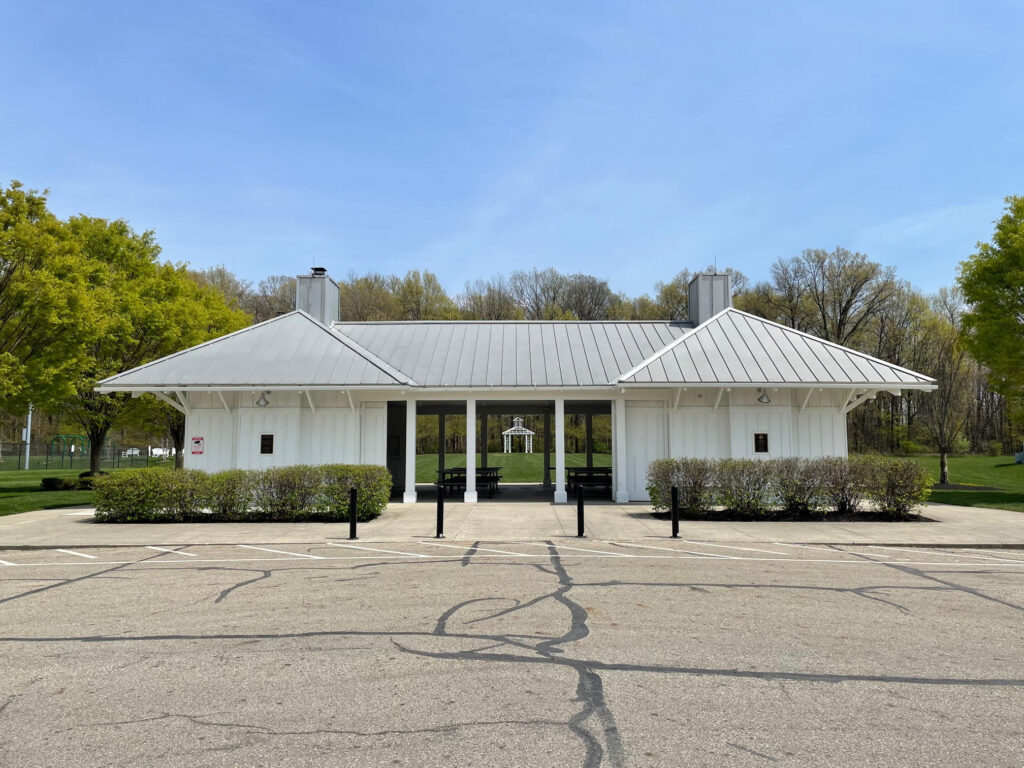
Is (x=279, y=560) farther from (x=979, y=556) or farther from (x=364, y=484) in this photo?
(x=979, y=556)

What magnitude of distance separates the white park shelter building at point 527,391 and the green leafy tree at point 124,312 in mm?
6878

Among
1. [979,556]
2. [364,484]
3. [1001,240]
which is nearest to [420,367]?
[364,484]

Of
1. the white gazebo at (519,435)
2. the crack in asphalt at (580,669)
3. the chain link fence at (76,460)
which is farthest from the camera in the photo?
the white gazebo at (519,435)

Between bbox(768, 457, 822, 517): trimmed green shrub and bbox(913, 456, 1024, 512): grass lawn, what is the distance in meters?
6.89

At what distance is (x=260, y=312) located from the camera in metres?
47.7

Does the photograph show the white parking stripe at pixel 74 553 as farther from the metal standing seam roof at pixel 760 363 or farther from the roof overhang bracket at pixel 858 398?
the roof overhang bracket at pixel 858 398

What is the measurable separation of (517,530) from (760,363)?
8760mm

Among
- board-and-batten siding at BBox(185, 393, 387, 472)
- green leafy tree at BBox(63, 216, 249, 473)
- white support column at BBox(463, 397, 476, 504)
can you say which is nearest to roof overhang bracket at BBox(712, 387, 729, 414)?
white support column at BBox(463, 397, 476, 504)

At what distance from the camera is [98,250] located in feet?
85.3

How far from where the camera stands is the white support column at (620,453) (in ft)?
60.2

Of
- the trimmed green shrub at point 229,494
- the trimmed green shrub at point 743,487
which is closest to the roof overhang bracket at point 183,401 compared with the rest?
the trimmed green shrub at point 229,494

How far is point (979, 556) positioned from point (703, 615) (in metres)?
6.92

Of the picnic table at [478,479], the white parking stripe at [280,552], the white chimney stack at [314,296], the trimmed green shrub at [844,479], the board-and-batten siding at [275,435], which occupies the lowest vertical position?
the white parking stripe at [280,552]

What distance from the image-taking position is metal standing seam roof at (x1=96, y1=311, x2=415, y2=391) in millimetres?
17250
